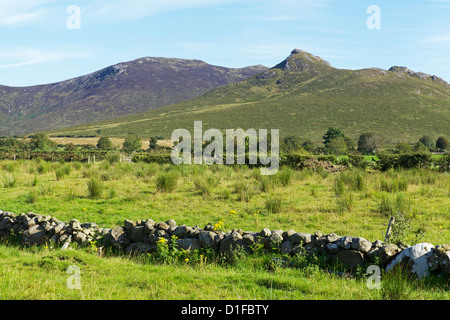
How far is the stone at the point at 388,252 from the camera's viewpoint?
5738 millimetres

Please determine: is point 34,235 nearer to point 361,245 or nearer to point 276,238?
point 276,238

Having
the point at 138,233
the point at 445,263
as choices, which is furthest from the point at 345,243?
the point at 138,233

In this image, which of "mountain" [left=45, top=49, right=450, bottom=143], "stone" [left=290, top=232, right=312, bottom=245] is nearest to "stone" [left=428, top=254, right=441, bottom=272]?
"stone" [left=290, top=232, right=312, bottom=245]

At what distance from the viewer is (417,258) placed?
5449 mm

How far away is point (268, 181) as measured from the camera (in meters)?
14.6

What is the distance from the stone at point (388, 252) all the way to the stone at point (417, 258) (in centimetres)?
9

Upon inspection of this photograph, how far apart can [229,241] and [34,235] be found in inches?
168

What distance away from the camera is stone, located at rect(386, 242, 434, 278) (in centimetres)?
540

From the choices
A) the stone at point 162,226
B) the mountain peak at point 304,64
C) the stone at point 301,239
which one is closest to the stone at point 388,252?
the stone at point 301,239

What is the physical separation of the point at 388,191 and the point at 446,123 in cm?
7141

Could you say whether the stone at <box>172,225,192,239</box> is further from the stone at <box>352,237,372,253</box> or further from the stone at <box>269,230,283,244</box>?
the stone at <box>352,237,372,253</box>

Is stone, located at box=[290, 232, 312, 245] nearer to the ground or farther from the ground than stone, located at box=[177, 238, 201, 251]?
farther from the ground

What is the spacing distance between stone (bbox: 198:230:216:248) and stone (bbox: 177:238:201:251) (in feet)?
0.29
